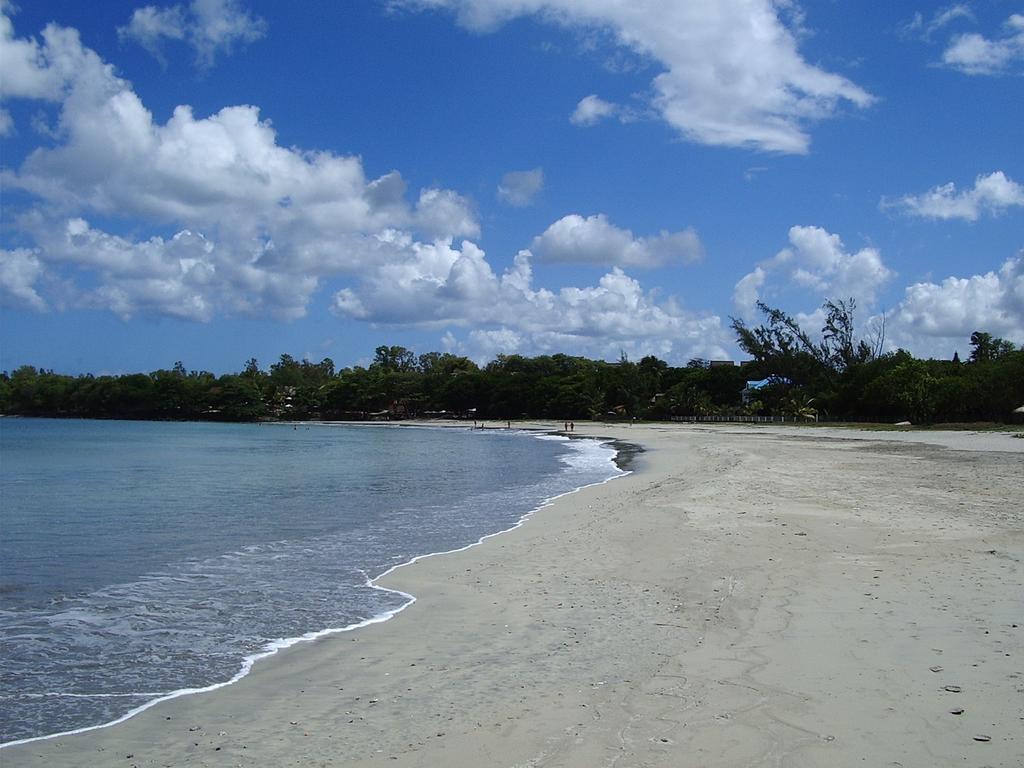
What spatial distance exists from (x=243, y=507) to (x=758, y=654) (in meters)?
15.8

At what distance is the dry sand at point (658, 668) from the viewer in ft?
15.4

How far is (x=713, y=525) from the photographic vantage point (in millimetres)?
13375

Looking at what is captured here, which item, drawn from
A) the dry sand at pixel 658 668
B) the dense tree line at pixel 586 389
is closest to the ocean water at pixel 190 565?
the dry sand at pixel 658 668

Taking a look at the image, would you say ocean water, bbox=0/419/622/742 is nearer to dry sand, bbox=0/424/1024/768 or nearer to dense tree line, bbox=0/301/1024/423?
dry sand, bbox=0/424/1024/768

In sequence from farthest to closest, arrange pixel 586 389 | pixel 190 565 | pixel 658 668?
pixel 586 389, pixel 190 565, pixel 658 668

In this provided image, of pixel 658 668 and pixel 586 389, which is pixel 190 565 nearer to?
pixel 658 668

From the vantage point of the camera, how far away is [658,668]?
240 inches

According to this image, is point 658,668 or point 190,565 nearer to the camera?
point 658,668

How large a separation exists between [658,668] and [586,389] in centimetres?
9510

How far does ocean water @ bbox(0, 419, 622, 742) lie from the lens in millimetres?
6730

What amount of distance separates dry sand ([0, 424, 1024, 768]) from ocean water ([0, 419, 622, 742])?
0.68m

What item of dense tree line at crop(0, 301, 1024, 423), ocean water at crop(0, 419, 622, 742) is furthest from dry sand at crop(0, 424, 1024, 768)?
dense tree line at crop(0, 301, 1024, 423)

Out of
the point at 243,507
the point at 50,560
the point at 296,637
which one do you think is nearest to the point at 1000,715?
the point at 296,637

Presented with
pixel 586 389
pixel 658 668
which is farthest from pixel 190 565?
pixel 586 389
